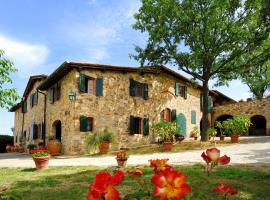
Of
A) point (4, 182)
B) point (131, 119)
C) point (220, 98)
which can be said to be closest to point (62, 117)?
point (131, 119)

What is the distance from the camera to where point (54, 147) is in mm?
20141

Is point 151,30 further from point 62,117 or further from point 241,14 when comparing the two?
point 62,117

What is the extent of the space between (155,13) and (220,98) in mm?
15463

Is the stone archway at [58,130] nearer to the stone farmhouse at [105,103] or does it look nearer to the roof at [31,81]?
the stone farmhouse at [105,103]

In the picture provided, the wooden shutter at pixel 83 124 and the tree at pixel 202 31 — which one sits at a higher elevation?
the tree at pixel 202 31

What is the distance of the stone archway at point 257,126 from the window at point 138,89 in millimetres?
11991

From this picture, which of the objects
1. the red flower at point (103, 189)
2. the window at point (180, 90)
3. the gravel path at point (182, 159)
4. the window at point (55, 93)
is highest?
the window at point (180, 90)

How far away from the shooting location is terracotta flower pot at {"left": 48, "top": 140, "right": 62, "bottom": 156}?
20.1m

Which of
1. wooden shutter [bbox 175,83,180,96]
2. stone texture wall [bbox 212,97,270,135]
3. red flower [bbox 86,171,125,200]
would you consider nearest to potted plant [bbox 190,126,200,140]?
wooden shutter [bbox 175,83,180,96]

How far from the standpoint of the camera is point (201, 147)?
736 inches

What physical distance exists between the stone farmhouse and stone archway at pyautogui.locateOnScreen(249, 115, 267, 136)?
6.79 m

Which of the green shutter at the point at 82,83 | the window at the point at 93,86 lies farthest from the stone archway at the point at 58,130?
the green shutter at the point at 82,83

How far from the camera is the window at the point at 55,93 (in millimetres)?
21531

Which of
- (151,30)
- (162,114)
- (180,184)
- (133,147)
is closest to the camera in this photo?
(180,184)
